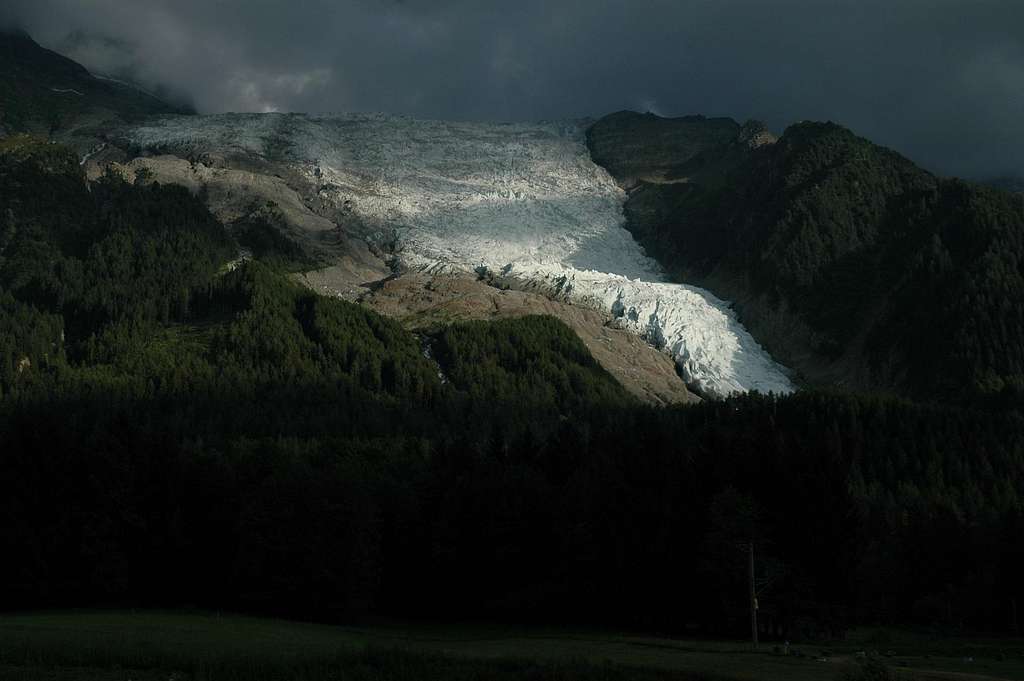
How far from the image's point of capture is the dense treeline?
59.6 meters

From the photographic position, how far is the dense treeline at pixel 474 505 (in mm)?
59625

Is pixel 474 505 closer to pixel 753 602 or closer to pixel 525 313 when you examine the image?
pixel 753 602

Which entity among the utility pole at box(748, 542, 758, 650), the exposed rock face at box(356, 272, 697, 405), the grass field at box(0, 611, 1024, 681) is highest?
the exposed rock face at box(356, 272, 697, 405)

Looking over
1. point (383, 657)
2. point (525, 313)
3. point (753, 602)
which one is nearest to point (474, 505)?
point (753, 602)

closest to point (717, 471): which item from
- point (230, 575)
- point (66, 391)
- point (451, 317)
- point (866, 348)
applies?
point (230, 575)

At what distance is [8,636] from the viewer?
3500 centimetres

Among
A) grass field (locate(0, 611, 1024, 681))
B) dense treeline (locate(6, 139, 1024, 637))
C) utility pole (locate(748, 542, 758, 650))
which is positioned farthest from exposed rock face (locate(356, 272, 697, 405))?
grass field (locate(0, 611, 1024, 681))

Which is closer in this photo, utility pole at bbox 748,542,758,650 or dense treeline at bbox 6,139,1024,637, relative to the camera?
utility pole at bbox 748,542,758,650

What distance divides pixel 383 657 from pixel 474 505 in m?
39.1

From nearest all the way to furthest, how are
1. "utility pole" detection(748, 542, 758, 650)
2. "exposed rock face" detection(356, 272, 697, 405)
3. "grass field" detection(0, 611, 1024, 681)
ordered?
1. "grass field" detection(0, 611, 1024, 681)
2. "utility pole" detection(748, 542, 758, 650)
3. "exposed rock face" detection(356, 272, 697, 405)

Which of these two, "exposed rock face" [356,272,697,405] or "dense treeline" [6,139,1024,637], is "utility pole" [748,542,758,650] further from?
"exposed rock face" [356,272,697,405]

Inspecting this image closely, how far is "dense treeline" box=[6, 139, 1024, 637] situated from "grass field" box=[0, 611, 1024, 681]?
12.4m

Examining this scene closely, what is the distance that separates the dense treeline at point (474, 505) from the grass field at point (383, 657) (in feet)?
40.8

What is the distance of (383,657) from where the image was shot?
33.3 m
